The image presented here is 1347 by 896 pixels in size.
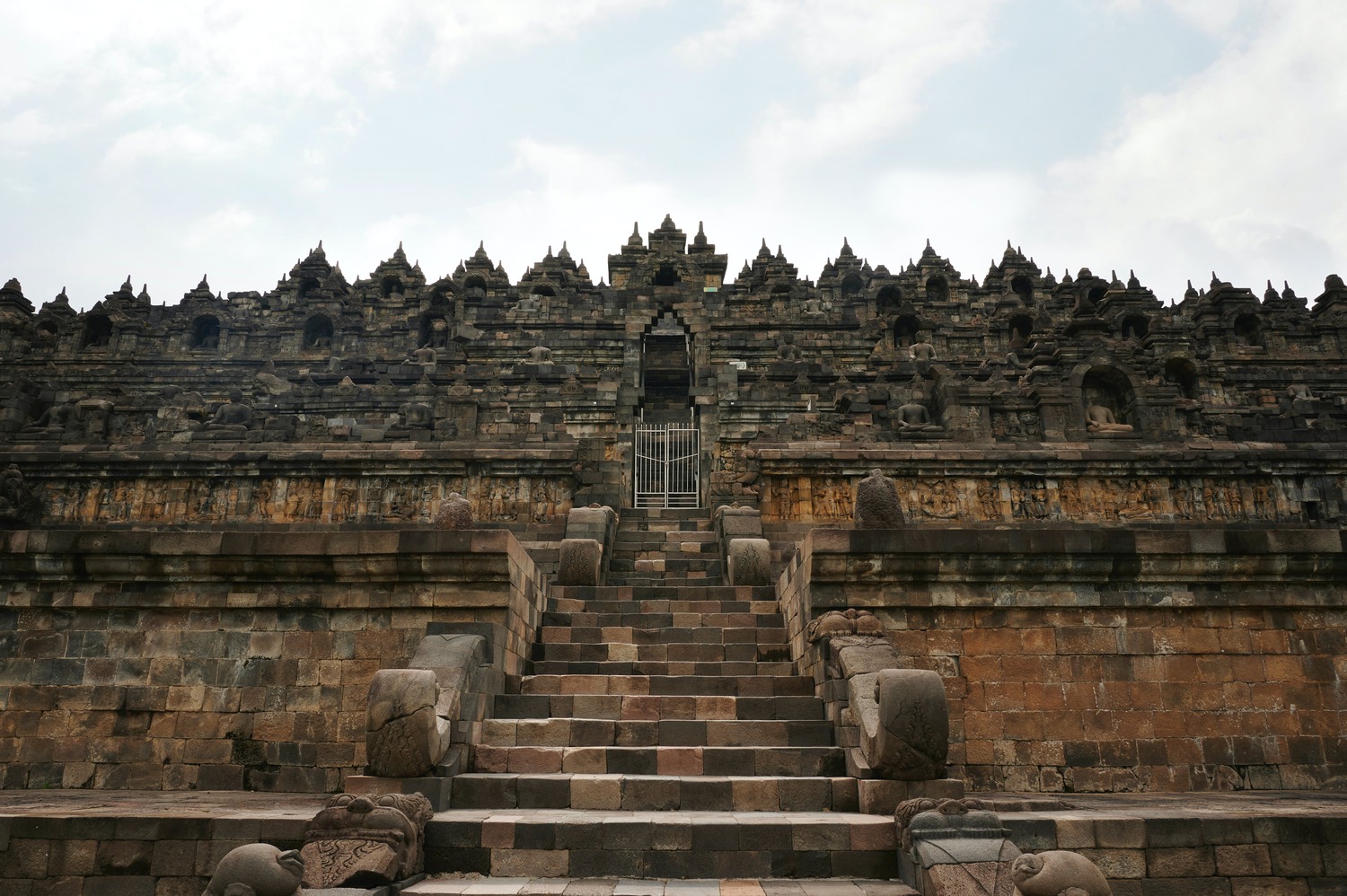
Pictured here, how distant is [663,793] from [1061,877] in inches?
106

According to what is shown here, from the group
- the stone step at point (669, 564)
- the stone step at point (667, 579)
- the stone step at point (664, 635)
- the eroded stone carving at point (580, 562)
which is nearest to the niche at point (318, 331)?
the stone step at point (669, 564)

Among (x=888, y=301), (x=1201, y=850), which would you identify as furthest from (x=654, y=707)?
(x=888, y=301)

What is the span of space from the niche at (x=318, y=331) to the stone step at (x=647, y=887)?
1229 inches

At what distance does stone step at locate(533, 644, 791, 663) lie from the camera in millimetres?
8391

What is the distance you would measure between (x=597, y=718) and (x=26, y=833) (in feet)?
12.7

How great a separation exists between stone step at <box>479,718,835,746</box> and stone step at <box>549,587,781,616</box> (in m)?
2.50

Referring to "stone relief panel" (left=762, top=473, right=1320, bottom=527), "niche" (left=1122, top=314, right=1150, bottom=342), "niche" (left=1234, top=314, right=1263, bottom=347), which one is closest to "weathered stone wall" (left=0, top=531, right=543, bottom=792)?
"stone relief panel" (left=762, top=473, right=1320, bottom=527)

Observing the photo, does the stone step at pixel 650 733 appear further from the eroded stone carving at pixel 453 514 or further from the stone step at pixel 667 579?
the eroded stone carving at pixel 453 514

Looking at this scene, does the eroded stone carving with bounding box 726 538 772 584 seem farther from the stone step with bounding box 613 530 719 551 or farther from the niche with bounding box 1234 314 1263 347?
the niche with bounding box 1234 314 1263 347

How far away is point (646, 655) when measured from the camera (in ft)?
27.6

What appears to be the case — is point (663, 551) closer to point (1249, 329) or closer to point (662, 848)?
point (662, 848)

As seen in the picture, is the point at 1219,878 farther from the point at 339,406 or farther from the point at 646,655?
the point at 339,406

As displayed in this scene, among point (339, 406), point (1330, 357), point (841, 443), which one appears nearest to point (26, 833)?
point (841, 443)

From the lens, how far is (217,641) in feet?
25.6
